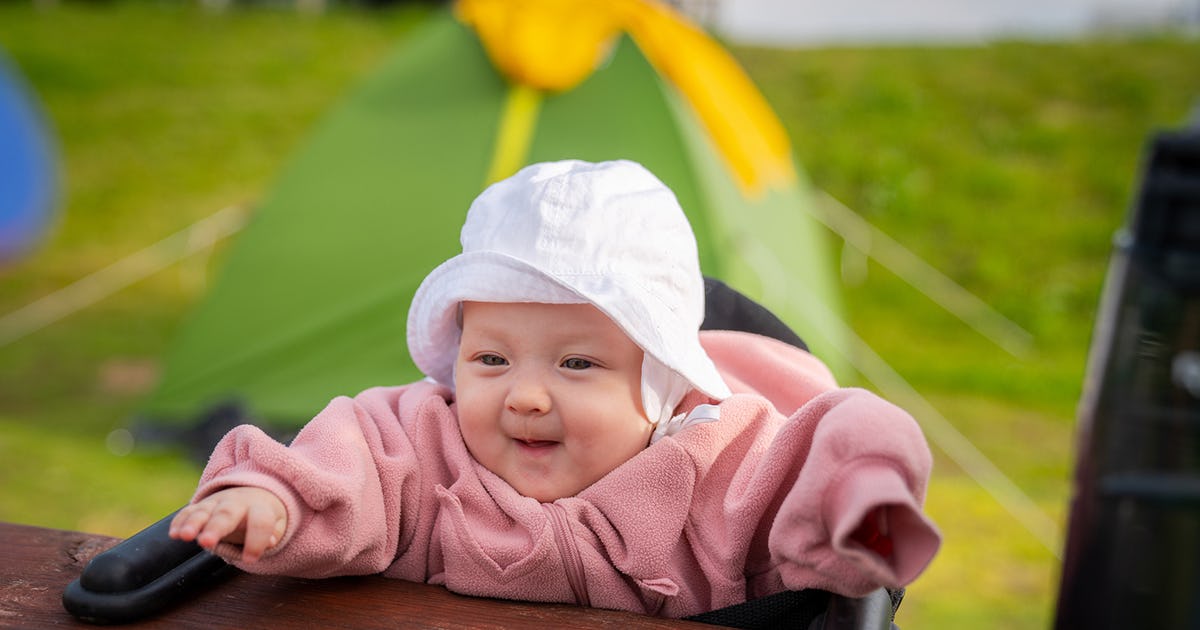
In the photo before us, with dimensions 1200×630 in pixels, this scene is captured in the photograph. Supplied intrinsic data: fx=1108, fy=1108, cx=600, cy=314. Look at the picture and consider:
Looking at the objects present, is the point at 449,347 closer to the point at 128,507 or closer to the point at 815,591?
the point at 815,591

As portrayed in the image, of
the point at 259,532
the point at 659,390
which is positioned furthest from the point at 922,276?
the point at 259,532

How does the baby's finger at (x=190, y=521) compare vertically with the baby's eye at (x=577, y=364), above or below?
below

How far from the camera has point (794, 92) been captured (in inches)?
363

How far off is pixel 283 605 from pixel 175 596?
88 millimetres

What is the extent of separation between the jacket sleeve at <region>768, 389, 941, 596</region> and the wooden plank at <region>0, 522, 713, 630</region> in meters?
0.12

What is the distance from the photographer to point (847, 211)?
769cm

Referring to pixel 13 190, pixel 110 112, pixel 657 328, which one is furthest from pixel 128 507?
pixel 110 112

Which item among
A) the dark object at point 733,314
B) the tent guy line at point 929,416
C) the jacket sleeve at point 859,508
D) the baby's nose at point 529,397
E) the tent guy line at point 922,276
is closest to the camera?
the jacket sleeve at point 859,508

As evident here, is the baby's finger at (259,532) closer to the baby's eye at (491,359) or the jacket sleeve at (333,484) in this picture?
the jacket sleeve at (333,484)

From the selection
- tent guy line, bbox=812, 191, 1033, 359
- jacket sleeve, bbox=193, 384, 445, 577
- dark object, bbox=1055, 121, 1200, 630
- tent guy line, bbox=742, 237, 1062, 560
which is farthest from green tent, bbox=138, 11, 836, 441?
tent guy line, bbox=812, 191, 1033, 359

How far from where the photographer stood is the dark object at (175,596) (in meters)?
0.88

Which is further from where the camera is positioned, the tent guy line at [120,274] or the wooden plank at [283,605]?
the tent guy line at [120,274]

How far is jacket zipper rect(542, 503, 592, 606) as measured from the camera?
108cm

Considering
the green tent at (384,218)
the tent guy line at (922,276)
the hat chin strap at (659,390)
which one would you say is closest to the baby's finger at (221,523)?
the hat chin strap at (659,390)
